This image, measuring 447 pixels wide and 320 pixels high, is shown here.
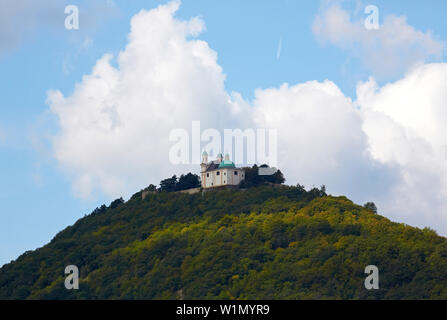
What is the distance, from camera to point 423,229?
142625mm

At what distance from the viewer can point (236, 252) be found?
140 m

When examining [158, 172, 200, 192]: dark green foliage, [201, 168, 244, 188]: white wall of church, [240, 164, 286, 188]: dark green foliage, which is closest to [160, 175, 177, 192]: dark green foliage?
[158, 172, 200, 192]: dark green foliage

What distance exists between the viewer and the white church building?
15638 cm

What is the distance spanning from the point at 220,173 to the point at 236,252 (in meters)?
20.2

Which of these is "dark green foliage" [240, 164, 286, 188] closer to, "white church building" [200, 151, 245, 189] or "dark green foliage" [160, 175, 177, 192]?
"white church building" [200, 151, 245, 189]

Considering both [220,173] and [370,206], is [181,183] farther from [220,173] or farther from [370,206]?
[370,206]

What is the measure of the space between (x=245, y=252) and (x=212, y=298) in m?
11.4

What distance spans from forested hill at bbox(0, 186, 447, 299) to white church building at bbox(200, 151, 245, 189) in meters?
1.97

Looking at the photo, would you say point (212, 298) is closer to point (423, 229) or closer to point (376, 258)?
point (376, 258)
